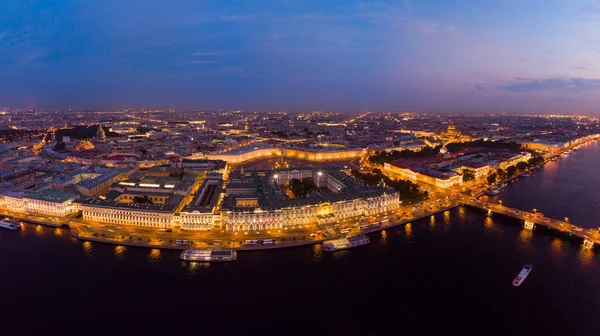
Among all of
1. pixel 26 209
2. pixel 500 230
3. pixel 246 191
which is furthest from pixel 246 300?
pixel 26 209

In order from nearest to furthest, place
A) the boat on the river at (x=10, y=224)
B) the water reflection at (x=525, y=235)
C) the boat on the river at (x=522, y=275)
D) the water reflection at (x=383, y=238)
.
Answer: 1. the boat on the river at (x=522, y=275)
2. the water reflection at (x=383, y=238)
3. the water reflection at (x=525, y=235)
4. the boat on the river at (x=10, y=224)

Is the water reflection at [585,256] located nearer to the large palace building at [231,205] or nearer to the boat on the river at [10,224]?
the large palace building at [231,205]

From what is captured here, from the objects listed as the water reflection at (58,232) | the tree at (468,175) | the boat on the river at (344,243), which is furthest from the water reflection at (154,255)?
the tree at (468,175)

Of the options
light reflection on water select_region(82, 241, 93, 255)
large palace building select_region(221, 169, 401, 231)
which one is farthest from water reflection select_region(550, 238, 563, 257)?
light reflection on water select_region(82, 241, 93, 255)

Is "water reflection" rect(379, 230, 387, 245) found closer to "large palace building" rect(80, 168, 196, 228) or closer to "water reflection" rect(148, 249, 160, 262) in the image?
"water reflection" rect(148, 249, 160, 262)

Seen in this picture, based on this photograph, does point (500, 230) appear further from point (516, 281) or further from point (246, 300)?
point (246, 300)
